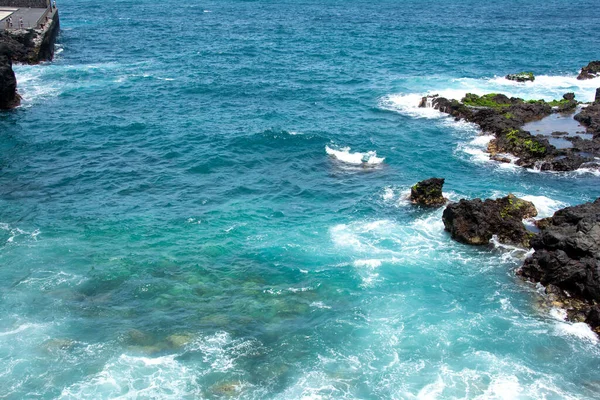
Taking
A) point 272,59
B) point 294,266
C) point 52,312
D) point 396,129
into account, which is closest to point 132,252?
point 52,312

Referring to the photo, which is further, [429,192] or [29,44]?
[29,44]

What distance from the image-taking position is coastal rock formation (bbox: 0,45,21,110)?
2677 inches

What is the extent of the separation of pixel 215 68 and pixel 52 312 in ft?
215

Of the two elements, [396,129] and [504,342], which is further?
[396,129]

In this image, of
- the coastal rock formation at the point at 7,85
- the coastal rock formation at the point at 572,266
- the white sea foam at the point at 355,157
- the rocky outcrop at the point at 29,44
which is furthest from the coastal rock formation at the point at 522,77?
the rocky outcrop at the point at 29,44

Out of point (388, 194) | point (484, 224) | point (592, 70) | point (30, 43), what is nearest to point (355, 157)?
point (388, 194)

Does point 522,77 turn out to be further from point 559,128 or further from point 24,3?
point 24,3

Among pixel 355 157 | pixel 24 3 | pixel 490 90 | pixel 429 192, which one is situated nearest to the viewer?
pixel 429 192

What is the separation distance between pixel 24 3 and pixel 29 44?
3240 centimetres

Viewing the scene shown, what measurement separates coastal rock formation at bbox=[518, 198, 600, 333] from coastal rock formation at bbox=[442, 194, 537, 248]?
8.63 ft

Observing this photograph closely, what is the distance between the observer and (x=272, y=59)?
334ft

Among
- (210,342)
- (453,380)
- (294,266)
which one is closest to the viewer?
(453,380)

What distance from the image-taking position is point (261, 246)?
1697 inches

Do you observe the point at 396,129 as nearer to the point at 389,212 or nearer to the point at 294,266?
the point at 389,212
